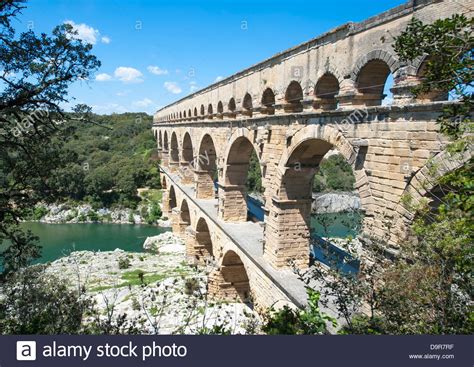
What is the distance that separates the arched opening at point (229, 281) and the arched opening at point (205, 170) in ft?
20.1

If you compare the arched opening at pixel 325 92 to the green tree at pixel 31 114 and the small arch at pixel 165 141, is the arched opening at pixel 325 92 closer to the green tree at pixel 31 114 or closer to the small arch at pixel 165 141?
the green tree at pixel 31 114

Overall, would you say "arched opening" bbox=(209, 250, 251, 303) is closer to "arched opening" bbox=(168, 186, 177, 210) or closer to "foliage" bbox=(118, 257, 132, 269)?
A: "foliage" bbox=(118, 257, 132, 269)

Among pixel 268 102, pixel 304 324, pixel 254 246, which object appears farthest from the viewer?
pixel 254 246

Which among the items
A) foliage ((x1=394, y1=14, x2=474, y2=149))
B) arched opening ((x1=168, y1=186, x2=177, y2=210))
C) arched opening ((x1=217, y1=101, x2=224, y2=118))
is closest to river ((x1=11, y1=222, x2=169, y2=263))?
arched opening ((x1=168, y1=186, x2=177, y2=210))

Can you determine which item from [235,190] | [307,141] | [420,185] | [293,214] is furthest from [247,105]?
[420,185]

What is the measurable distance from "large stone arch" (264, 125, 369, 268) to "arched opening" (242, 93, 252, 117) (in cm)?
365

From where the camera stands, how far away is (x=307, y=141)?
877cm

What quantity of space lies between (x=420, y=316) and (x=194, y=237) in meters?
15.6

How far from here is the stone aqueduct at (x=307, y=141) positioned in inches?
228

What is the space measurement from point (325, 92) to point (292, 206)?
3181mm

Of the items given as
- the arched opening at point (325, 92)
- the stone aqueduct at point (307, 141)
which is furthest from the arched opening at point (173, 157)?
the arched opening at point (325, 92)

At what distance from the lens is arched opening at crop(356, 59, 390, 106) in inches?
277

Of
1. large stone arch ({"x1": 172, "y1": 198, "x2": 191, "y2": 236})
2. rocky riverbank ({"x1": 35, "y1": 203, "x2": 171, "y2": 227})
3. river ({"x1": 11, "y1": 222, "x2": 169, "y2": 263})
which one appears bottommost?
river ({"x1": 11, "y1": 222, "x2": 169, "y2": 263})

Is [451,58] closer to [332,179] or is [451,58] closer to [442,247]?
[442,247]
